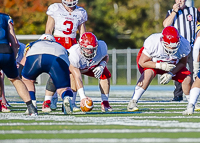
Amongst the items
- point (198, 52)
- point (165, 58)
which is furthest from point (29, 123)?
point (198, 52)

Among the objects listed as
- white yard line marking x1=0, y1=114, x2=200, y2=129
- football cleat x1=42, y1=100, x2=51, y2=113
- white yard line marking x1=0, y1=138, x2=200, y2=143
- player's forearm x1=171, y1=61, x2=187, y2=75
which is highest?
player's forearm x1=171, y1=61, x2=187, y2=75

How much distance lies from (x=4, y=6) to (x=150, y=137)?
2023 cm

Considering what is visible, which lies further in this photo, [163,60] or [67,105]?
[163,60]

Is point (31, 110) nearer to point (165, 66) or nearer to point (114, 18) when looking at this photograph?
point (165, 66)

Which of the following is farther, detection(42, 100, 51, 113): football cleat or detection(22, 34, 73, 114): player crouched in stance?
detection(42, 100, 51, 113): football cleat

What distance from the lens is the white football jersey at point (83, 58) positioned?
6082mm

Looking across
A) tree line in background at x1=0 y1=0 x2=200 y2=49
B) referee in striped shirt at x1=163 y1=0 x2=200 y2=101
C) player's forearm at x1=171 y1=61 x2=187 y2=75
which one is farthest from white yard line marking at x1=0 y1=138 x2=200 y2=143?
tree line in background at x1=0 y1=0 x2=200 y2=49

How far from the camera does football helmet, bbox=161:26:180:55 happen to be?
6020 mm

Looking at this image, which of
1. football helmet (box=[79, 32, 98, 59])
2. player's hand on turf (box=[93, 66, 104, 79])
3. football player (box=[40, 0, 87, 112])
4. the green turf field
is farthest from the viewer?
football player (box=[40, 0, 87, 112])

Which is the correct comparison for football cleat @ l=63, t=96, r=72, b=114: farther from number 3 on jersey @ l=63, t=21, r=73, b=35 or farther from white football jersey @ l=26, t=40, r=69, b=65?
number 3 on jersey @ l=63, t=21, r=73, b=35

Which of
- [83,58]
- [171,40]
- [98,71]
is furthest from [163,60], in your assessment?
[83,58]

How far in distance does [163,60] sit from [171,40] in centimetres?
48

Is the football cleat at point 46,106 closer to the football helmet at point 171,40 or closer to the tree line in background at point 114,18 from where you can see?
the football helmet at point 171,40

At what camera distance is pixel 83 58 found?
6113 mm
